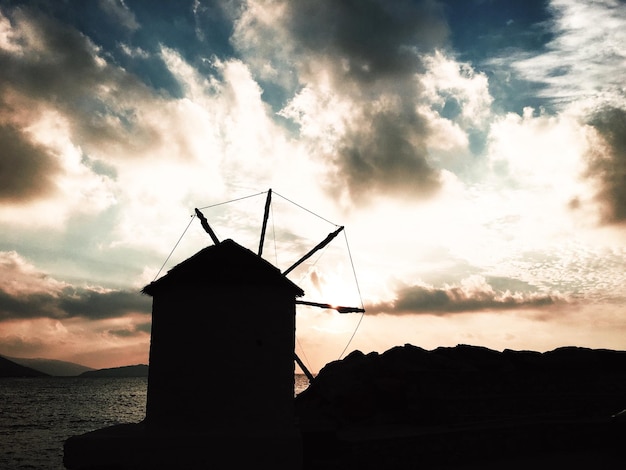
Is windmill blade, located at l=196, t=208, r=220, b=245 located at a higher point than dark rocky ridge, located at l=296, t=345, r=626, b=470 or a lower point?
higher

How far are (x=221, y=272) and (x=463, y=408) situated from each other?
8.51m

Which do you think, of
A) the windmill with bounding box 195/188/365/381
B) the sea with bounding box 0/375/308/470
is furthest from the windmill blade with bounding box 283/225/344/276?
the sea with bounding box 0/375/308/470

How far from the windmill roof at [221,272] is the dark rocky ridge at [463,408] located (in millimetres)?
3755

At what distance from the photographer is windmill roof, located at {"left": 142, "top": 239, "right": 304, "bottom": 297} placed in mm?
10898

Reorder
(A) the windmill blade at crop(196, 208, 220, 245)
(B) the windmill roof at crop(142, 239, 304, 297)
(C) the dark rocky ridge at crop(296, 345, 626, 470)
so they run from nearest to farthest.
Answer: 1. (B) the windmill roof at crop(142, 239, 304, 297)
2. (C) the dark rocky ridge at crop(296, 345, 626, 470)
3. (A) the windmill blade at crop(196, 208, 220, 245)

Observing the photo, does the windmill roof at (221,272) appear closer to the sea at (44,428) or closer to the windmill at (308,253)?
the windmill at (308,253)

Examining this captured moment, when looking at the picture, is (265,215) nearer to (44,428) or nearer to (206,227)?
(206,227)

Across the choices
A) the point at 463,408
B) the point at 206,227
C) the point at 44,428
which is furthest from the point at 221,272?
the point at 44,428

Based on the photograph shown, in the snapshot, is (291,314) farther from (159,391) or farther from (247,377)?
(159,391)

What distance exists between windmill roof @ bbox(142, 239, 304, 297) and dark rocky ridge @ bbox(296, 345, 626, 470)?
12.3 ft

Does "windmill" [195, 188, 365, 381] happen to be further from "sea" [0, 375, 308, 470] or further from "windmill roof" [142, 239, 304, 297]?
"sea" [0, 375, 308, 470]

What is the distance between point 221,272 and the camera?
35.9 ft

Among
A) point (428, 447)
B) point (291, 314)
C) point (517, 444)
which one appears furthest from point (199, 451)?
point (517, 444)

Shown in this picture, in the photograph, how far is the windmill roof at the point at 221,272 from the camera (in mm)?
10898
